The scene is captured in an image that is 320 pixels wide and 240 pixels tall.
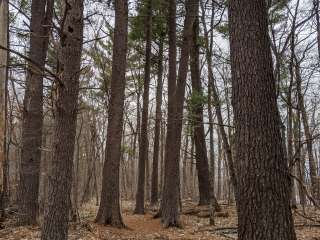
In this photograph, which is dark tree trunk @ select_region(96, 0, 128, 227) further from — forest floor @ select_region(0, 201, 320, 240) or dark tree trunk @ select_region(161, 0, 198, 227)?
dark tree trunk @ select_region(161, 0, 198, 227)

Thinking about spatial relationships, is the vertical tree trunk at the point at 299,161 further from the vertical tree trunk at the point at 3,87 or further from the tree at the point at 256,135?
the vertical tree trunk at the point at 3,87

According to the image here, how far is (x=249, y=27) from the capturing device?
3.91 m

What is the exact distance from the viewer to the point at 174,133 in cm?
1053

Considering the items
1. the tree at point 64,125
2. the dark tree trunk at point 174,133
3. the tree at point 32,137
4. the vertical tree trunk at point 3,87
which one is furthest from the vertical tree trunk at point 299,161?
the tree at point 32,137

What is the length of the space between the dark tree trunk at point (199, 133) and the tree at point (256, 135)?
9.22 metres

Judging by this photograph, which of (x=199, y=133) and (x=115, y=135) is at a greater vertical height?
(x=199, y=133)

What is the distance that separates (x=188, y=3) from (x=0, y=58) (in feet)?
20.5

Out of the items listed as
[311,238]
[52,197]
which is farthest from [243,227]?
[311,238]

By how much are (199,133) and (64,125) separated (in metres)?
9.88

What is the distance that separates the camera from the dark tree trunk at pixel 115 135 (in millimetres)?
9375

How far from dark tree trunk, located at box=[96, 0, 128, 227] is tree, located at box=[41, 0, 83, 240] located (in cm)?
449

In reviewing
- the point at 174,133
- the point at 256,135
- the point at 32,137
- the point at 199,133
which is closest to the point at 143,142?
the point at 199,133

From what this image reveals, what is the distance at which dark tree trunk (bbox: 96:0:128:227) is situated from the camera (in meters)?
9.38

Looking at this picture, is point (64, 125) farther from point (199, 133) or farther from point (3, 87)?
point (199, 133)
